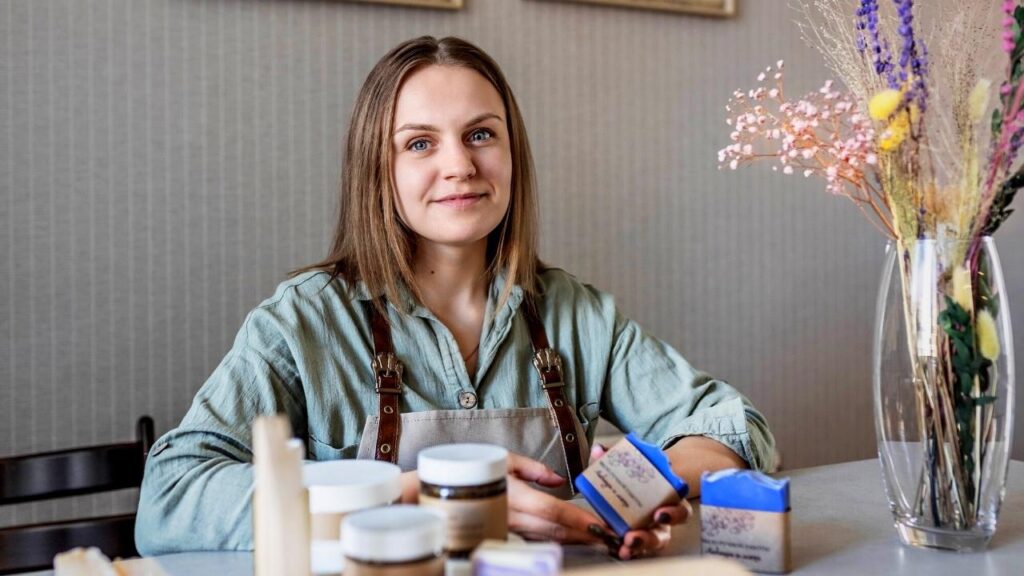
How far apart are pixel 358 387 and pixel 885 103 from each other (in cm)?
83

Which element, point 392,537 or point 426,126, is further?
point 426,126

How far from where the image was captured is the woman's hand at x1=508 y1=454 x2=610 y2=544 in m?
1.00

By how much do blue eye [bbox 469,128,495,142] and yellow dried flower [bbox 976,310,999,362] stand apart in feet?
2.71

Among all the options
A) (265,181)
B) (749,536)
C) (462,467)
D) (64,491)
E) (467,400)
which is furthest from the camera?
(265,181)

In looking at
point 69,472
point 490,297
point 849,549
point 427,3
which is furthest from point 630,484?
point 427,3

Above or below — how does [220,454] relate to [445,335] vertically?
below

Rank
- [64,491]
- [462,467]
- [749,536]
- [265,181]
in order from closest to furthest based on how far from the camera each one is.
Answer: [462,467], [749,536], [64,491], [265,181]

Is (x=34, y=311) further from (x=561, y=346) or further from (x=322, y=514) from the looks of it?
(x=322, y=514)


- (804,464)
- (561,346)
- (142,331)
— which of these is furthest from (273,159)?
(804,464)

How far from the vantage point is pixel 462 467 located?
0.79 m

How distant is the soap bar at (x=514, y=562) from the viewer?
64cm

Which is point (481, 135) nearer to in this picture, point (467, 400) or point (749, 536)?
point (467, 400)

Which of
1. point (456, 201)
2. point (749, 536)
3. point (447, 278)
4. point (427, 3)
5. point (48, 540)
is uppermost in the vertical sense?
point (427, 3)

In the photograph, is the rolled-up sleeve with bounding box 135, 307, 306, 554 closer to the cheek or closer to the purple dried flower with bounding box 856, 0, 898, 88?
the cheek
